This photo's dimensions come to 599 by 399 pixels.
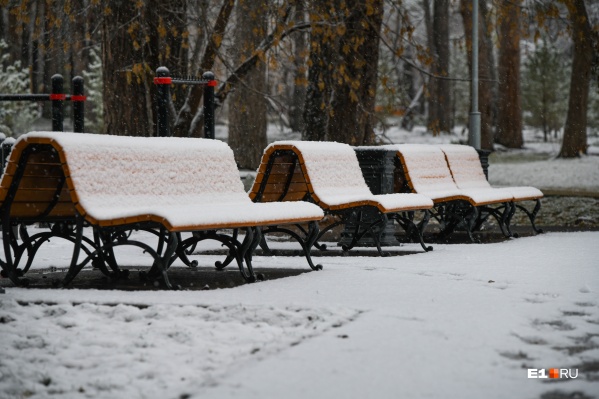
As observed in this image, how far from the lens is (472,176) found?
48.5 ft

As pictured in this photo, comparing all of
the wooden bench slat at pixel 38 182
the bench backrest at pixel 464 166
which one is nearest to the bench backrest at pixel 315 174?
the wooden bench slat at pixel 38 182

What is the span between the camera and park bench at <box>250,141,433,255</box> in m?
10.4

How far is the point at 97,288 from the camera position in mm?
8102

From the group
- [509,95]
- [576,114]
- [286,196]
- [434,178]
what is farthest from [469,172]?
[509,95]

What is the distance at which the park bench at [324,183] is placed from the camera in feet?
34.3

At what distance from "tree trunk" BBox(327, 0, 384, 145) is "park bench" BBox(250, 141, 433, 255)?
3845mm

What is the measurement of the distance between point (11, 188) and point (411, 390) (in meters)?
4.30

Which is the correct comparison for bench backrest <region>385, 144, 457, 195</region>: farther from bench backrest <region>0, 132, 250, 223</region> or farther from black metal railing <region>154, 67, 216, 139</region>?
bench backrest <region>0, 132, 250, 223</region>

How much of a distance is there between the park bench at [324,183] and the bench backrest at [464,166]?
8.69 feet

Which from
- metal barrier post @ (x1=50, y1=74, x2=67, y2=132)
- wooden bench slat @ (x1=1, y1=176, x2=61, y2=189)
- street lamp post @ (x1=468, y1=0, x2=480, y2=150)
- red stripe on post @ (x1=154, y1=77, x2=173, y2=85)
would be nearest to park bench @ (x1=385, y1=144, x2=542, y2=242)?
red stripe on post @ (x1=154, y1=77, x2=173, y2=85)

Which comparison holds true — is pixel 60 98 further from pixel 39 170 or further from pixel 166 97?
pixel 39 170

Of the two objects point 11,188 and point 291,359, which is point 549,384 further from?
point 11,188

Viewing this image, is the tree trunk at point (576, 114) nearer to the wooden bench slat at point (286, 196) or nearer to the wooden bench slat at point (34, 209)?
the wooden bench slat at point (286, 196)

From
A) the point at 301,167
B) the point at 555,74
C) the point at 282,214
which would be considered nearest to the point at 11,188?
the point at 282,214
